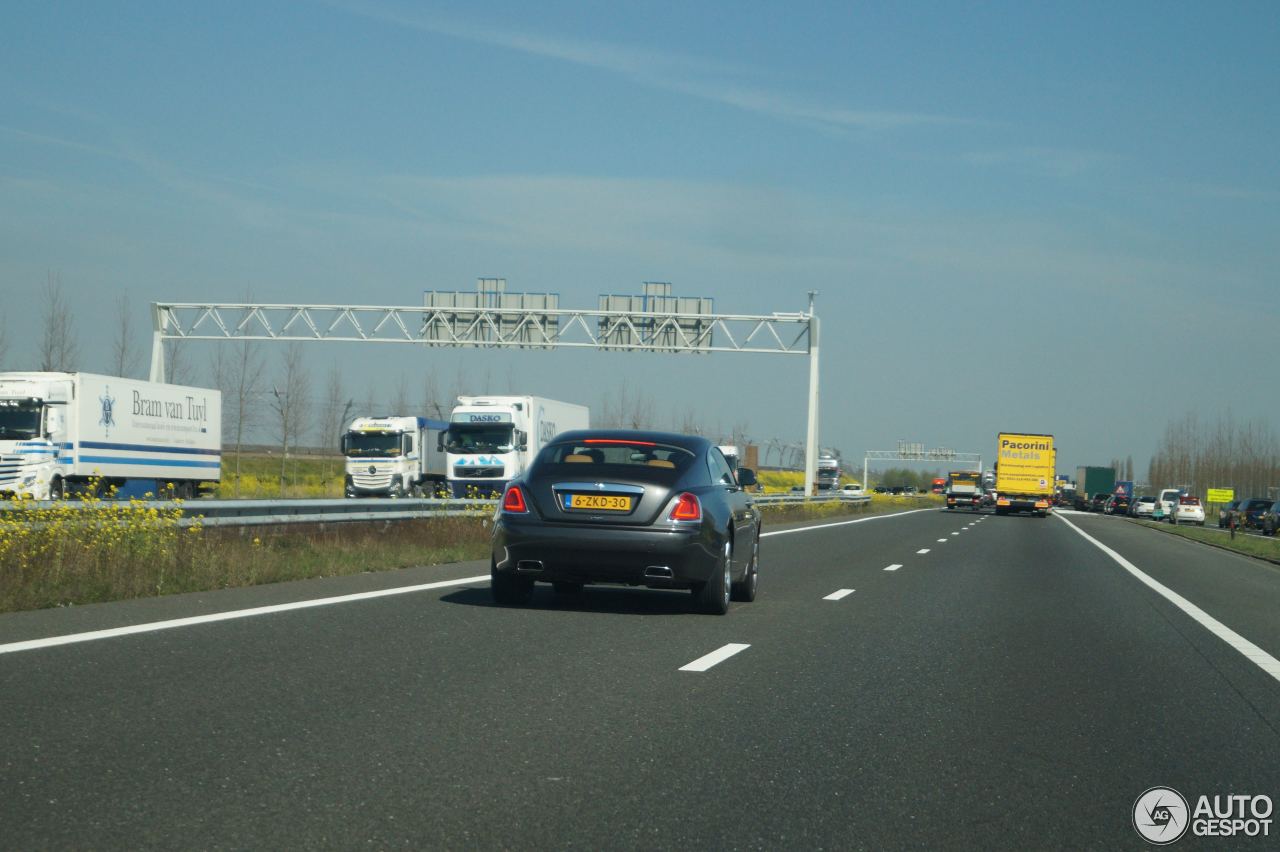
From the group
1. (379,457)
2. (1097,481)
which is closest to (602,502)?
(379,457)

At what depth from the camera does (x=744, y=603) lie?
14750mm

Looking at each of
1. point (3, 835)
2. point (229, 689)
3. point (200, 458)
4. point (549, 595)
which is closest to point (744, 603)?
point (549, 595)

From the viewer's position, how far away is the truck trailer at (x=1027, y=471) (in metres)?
66.1

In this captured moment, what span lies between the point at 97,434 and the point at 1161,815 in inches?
1393

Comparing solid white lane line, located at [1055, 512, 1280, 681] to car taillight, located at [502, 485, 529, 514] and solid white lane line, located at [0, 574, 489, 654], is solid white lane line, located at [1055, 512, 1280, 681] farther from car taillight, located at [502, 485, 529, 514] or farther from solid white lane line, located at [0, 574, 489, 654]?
solid white lane line, located at [0, 574, 489, 654]

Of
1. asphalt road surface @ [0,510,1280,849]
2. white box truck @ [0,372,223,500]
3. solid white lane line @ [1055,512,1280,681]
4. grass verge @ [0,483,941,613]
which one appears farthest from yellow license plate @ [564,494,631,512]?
white box truck @ [0,372,223,500]

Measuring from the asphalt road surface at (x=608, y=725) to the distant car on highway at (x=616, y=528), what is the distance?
1.22 ft

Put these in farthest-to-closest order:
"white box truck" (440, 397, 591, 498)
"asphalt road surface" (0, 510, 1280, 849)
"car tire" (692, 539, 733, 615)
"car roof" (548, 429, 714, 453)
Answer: "white box truck" (440, 397, 591, 498) < "car roof" (548, 429, 714, 453) < "car tire" (692, 539, 733, 615) < "asphalt road surface" (0, 510, 1280, 849)

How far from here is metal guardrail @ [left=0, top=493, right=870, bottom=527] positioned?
16.8m

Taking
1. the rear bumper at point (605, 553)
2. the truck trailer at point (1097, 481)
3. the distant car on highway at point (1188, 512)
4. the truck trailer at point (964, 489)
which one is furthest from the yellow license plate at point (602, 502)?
the truck trailer at point (1097, 481)

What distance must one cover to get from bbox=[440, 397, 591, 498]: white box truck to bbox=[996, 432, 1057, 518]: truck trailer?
26.8 metres

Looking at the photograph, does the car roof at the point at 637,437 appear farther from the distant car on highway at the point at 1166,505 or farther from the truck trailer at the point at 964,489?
the distant car on highway at the point at 1166,505

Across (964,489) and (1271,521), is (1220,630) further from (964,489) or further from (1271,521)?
(964,489)

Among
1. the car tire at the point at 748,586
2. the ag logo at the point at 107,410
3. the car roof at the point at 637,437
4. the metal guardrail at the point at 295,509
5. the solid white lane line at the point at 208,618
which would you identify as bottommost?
the solid white lane line at the point at 208,618
